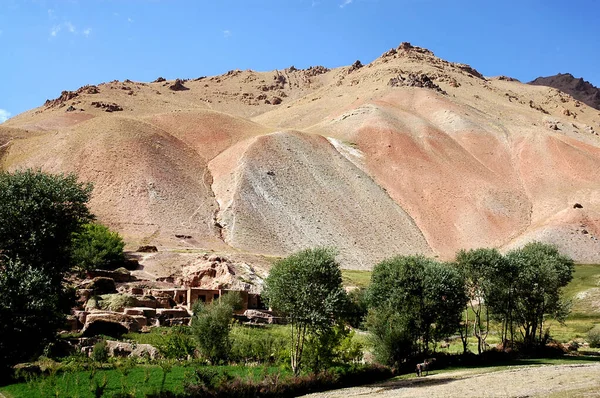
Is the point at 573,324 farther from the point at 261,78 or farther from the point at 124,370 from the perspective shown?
the point at 261,78

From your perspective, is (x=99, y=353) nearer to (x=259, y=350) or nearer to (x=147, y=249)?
(x=259, y=350)

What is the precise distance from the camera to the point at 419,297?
32656 mm

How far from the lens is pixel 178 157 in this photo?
8306 centimetres

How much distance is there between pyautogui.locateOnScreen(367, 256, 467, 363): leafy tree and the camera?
31.3m

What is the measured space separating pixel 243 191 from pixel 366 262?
1851cm

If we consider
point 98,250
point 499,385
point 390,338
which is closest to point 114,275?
point 98,250

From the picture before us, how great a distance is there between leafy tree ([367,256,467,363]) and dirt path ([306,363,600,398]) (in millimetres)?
4901

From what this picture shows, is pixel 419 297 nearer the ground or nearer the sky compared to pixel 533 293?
nearer the ground

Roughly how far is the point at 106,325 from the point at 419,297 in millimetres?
17342

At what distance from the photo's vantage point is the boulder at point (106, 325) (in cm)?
2994

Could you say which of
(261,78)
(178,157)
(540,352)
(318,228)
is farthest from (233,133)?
(261,78)

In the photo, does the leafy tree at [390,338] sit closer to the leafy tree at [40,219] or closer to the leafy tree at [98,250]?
the leafy tree at [40,219]

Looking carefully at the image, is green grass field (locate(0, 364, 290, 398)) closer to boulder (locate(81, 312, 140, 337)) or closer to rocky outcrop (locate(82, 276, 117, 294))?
boulder (locate(81, 312, 140, 337))

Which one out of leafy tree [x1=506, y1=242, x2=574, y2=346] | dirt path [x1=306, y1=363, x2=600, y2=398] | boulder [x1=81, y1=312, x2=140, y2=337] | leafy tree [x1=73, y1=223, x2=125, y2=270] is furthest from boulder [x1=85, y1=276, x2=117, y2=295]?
leafy tree [x1=506, y1=242, x2=574, y2=346]
